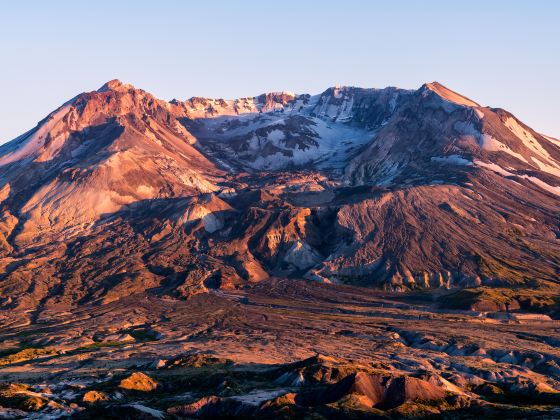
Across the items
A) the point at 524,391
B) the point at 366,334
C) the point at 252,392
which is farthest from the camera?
the point at 366,334

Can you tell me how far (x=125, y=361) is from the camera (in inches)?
5645

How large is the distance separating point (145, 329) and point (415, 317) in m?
66.8

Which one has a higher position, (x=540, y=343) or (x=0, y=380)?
(x=540, y=343)

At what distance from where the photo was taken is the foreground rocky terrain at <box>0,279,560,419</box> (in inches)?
3807

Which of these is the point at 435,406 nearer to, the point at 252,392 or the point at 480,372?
the point at 252,392

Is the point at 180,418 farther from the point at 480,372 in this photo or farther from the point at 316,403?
the point at 480,372

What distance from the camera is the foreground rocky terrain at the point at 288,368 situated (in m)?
96.7

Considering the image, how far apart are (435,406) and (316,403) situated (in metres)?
14.8

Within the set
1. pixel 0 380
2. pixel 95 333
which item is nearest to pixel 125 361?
pixel 0 380

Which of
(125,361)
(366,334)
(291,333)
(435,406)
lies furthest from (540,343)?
(125,361)

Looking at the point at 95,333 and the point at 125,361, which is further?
the point at 95,333

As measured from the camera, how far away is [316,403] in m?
98.7

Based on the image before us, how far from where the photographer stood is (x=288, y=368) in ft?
381

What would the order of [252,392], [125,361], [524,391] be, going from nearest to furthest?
[252,392] < [524,391] < [125,361]
